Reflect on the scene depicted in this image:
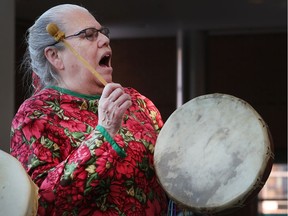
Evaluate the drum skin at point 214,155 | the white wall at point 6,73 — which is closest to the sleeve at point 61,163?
the drum skin at point 214,155

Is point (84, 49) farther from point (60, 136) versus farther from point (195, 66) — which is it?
point (195, 66)

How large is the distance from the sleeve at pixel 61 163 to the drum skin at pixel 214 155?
19 cm

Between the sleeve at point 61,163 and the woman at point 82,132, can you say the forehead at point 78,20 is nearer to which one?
the woman at point 82,132

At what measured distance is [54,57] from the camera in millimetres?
2385

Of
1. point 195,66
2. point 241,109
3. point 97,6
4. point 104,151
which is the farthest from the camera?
point 195,66

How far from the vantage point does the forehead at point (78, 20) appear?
235 cm

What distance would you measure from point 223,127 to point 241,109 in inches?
2.7

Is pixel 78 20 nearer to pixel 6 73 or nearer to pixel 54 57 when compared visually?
pixel 54 57

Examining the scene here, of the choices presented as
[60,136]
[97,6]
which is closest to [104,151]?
[60,136]

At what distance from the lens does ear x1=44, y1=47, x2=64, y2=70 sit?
2.38 meters

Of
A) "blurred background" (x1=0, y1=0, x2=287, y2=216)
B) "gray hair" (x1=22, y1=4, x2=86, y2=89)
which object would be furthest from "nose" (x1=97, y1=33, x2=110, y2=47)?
"blurred background" (x1=0, y1=0, x2=287, y2=216)

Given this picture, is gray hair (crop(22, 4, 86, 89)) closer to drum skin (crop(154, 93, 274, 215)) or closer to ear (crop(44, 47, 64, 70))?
ear (crop(44, 47, 64, 70))

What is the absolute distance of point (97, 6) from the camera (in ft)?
29.4

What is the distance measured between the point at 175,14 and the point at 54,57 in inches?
286
